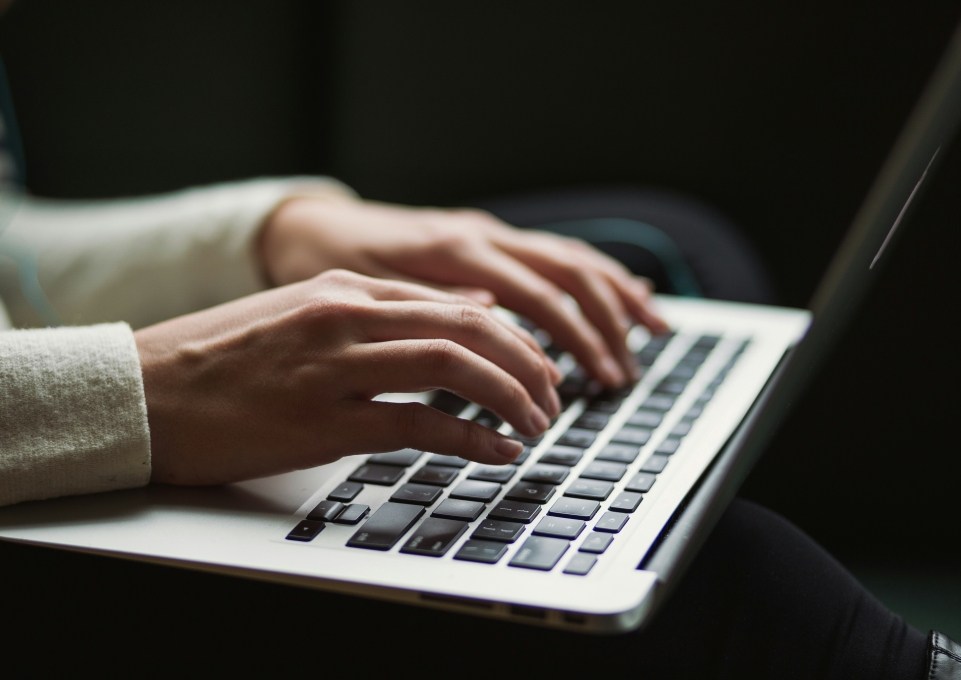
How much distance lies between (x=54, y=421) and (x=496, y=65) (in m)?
1.26

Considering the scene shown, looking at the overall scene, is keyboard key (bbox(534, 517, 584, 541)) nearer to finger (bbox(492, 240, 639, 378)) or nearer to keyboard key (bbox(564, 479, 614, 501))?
keyboard key (bbox(564, 479, 614, 501))

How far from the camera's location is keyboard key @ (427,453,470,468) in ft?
1.59

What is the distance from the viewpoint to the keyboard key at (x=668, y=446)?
0.50 meters

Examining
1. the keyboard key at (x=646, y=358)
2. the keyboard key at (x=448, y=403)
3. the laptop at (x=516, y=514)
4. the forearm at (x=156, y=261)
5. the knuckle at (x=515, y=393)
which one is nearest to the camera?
the laptop at (x=516, y=514)

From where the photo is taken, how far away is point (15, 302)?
82cm

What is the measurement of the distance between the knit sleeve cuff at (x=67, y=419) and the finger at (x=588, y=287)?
36 centimetres

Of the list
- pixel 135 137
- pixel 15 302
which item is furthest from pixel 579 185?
pixel 15 302

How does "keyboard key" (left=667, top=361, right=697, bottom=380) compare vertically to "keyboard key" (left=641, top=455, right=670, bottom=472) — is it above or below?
below

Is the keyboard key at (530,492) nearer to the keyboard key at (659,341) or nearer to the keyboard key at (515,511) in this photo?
the keyboard key at (515,511)

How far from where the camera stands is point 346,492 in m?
0.45

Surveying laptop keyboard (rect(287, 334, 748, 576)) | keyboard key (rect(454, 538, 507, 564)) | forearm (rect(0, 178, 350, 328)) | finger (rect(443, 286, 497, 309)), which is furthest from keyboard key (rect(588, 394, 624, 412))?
forearm (rect(0, 178, 350, 328))

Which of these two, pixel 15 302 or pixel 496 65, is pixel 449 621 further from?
pixel 496 65

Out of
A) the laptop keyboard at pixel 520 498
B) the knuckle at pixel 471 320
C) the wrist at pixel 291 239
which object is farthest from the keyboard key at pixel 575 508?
the wrist at pixel 291 239

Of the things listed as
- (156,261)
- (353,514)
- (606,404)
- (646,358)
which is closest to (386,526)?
(353,514)
